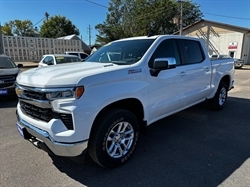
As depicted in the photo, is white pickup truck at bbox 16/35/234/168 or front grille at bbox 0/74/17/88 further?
front grille at bbox 0/74/17/88

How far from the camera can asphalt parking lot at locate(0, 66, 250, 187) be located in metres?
2.49

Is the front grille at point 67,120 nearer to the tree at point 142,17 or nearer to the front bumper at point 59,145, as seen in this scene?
the front bumper at point 59,145

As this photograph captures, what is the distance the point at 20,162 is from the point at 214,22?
27547 mm

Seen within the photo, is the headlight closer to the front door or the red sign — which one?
the front door

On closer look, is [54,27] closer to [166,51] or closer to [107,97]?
[166,51]

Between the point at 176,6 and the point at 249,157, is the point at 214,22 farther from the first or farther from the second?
the point at 249,157

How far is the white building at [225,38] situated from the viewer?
23281 millimetres

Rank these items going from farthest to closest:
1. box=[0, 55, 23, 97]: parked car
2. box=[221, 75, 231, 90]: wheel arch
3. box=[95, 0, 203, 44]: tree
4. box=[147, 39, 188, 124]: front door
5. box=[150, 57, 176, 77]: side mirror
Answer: box=[95, 0, 203, 44]: tree, box=[0, 55, 23, 97]: parked car, box=[221, 75, 231, 90]: wheel arch, box=[147, 39, 188, 124]: front door, box=[150, 57, 176, 77]: side mirror

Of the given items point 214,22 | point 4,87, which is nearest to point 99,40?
point 214,22

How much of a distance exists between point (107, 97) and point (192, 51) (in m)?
2.66

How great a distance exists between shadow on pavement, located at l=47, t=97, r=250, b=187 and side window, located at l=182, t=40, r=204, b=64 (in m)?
1.43

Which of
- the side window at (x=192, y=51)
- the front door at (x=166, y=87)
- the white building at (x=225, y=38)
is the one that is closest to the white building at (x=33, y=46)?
the white building at (x=225, y=38)

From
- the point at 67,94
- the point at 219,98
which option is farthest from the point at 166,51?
the point at 219,98

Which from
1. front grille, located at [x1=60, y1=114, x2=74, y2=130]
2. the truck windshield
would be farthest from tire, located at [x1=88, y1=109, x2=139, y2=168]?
the truck windshield
